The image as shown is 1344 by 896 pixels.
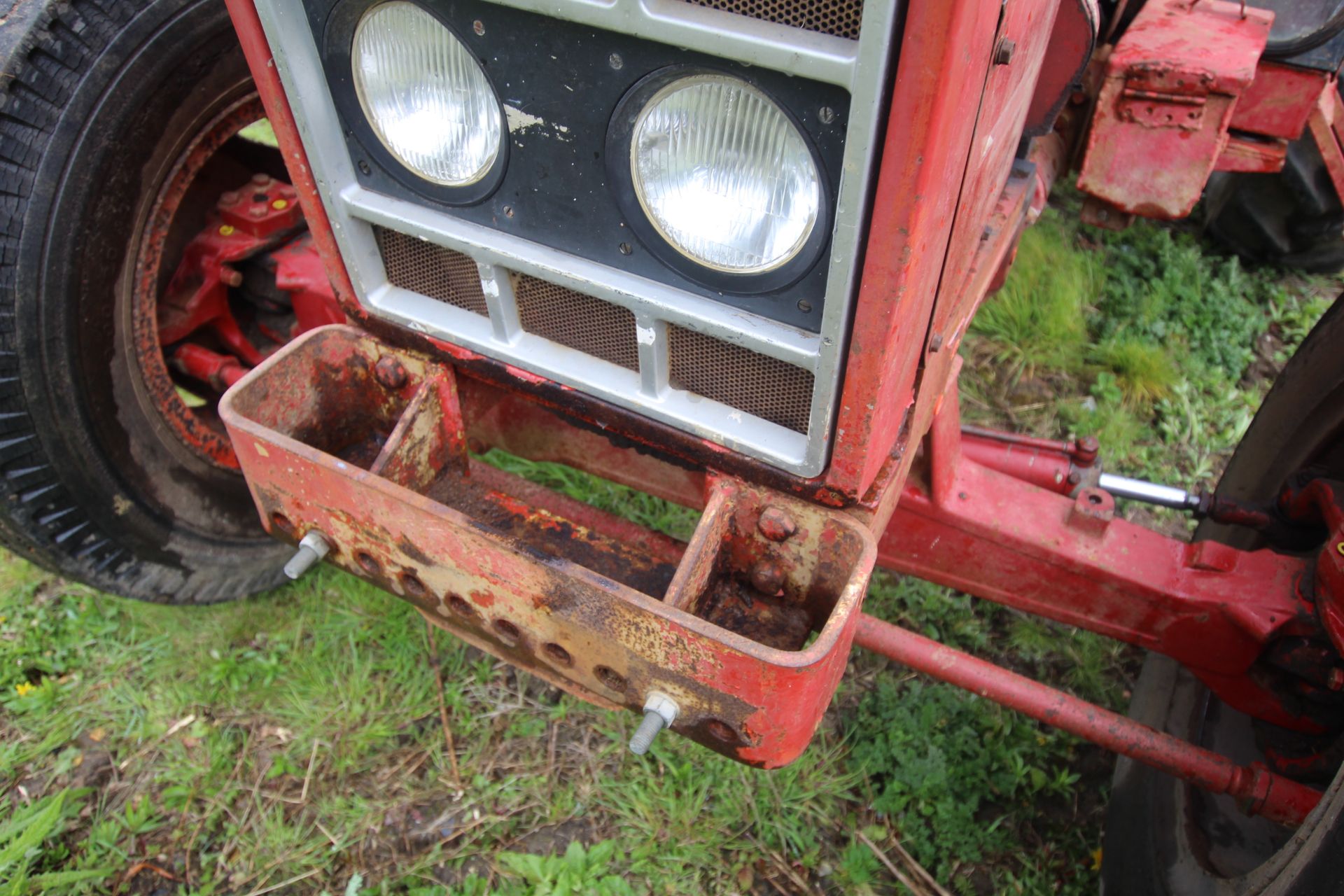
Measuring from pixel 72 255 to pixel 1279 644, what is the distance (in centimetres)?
223

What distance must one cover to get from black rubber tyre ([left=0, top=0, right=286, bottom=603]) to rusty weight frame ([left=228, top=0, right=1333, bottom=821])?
1.85 feet

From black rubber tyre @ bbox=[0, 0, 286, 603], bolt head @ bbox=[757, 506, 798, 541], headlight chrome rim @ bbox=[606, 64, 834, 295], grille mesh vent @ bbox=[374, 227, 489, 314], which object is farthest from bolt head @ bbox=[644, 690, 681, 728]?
black rubber tyre @ bbox=[0, 0, 286, 603]

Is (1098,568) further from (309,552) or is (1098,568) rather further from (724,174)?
(309,552)

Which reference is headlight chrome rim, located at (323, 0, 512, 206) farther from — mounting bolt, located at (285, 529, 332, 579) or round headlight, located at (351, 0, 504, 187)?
mounting bolt, located at (285, 529, 332, 579)

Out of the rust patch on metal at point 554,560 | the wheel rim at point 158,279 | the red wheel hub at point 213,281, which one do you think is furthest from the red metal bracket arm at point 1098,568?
the wheel rim at point 158,279

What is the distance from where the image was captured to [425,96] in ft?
3.94

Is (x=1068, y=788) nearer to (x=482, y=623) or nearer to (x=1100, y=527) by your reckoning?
(x=1100, y=527)

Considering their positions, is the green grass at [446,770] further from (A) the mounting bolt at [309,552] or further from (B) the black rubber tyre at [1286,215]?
(B) the black rubber tyre at [1286,215]

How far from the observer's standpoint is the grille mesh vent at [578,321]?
51.9 inches

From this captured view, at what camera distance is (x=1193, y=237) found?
3.50 m

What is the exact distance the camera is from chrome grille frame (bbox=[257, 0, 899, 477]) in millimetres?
887

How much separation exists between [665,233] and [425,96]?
14.8 inches

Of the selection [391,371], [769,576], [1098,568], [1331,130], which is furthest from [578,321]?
[1331,130]

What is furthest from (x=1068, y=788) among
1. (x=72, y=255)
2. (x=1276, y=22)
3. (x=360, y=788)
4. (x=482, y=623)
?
(x=72, y=255)
